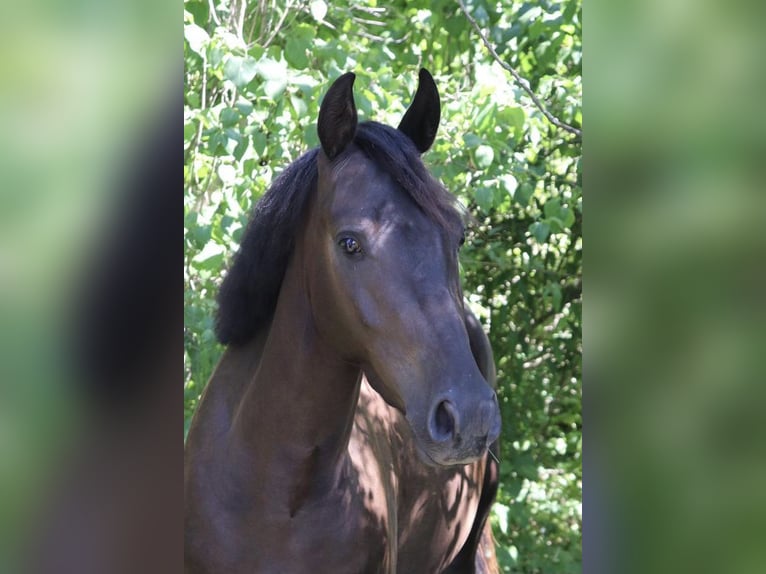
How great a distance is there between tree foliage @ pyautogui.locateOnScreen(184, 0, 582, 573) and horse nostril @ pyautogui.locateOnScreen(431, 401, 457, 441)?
81 centimetres

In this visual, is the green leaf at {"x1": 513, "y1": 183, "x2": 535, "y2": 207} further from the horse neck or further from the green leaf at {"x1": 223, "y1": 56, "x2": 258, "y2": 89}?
the horse neck

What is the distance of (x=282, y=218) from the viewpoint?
2.26m

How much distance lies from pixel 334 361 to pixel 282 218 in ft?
1.23

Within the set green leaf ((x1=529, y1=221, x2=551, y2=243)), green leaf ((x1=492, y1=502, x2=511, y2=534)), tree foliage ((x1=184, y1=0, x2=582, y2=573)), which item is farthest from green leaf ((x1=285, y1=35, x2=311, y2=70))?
green leaf ((x1=492, y1=502, x2=511, y2=534))

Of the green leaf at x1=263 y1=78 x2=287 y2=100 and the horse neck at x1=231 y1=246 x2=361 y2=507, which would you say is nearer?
the horse neck at x1=231 y1=246 x2=361 y2=507

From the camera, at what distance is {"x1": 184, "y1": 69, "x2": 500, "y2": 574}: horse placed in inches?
73.2

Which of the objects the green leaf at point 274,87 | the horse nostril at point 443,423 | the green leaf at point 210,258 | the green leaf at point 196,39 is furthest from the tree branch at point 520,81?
the horse nostril at point 443,423

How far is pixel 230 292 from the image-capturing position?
2412 mm

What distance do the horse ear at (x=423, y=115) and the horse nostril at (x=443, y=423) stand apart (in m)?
0.82

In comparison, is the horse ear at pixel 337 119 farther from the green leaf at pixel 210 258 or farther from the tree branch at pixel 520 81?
the tree branch at pixel 520 81
